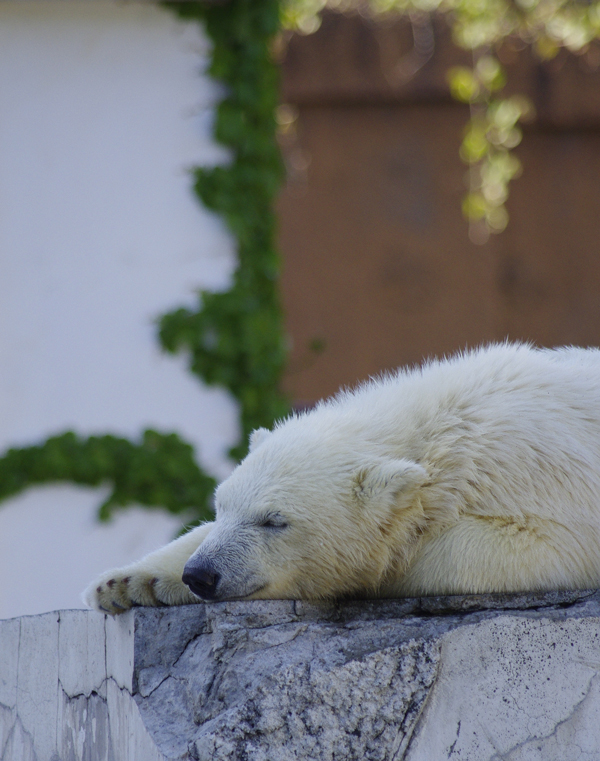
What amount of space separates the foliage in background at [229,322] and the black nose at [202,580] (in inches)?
105

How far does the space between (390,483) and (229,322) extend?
9.45ft

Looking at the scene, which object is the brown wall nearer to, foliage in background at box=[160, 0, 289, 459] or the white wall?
foliage in background at box=[160, 0, 289, 459]

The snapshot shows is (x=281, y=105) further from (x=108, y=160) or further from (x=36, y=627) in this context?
Result: (x=36, y=627)

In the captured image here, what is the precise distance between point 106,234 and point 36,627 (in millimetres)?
2972

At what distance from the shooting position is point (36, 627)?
8.84 feet

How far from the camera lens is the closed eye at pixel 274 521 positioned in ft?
8.39

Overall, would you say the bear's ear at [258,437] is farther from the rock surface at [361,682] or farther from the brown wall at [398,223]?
the brown wall at [398,223]

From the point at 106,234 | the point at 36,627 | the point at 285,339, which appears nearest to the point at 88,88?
the point at 106,234

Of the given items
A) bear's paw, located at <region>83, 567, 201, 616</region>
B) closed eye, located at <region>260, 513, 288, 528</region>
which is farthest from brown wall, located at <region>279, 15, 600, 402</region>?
bear's paw, located at <region>83, 567, 201, 616</region>

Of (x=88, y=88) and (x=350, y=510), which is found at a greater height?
(x=88, y=88)

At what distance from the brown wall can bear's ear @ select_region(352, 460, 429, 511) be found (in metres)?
3.27

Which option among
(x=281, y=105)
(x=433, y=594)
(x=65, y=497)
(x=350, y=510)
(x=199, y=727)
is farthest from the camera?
(x=281, y=105)

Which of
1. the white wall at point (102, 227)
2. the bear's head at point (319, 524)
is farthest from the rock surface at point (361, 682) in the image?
the white wall at point (102, 227)

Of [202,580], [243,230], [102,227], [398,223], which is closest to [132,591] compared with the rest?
[202,580]
